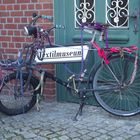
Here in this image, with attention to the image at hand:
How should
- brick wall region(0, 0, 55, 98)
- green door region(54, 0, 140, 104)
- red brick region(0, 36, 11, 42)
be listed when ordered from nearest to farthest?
green door region(54, 0, 140, 104)
brick wall region(0, 0, 55, 98)
red brick region(0, 36, 11, 42)

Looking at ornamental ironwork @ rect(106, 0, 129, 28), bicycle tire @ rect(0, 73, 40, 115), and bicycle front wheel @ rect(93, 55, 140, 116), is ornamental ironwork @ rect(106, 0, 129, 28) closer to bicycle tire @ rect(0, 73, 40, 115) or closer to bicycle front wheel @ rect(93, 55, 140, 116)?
bicycle front wheel @ rect(93, 55, 140, 116)

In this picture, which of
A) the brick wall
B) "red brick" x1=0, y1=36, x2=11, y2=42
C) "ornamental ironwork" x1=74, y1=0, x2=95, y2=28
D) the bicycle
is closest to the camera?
the bicycle

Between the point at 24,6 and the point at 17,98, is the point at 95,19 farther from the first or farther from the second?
the point at 17,98

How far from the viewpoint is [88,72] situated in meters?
5.33

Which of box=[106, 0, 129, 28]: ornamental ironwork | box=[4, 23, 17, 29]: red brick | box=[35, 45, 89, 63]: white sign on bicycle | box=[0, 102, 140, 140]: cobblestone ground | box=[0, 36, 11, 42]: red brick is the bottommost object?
box=[0, 102, 140, 140]: cobblestone ground

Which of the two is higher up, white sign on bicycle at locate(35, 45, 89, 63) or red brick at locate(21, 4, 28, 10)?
red brick at locate(21, 4, 28, 10)

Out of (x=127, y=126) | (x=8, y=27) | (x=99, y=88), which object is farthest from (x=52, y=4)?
(x=127, y=126)

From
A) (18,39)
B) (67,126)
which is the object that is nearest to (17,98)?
(67,126)

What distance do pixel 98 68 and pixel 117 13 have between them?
0.85 m

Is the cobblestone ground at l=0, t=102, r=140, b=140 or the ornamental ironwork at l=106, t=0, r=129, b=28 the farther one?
the ornamental ironwork at l=106, t=0, r=129, b=28

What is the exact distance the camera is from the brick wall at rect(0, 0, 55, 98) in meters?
5.50

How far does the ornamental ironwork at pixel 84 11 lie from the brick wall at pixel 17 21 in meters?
0.38

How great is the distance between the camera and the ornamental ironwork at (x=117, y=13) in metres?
5.08

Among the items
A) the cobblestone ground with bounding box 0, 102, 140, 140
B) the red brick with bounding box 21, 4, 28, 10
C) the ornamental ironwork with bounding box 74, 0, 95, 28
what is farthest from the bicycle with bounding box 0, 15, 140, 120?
the red brick with bounding box 21, 4, 28, 10
